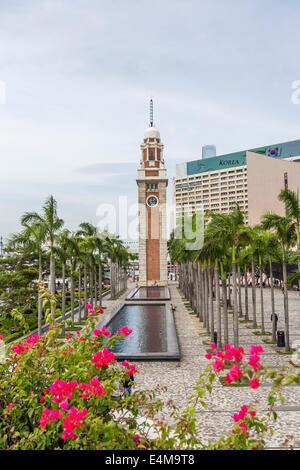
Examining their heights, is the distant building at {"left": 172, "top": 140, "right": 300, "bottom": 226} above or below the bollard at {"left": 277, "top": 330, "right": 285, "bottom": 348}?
above

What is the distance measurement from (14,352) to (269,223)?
38.1 feet

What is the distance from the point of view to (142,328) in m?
20.7

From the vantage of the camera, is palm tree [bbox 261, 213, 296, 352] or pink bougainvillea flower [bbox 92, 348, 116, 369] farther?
palm tree [bbox 261, 213, 296, 352]

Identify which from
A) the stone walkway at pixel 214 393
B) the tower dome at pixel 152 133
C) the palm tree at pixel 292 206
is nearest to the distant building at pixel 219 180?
the tower dome at pixel 152 133

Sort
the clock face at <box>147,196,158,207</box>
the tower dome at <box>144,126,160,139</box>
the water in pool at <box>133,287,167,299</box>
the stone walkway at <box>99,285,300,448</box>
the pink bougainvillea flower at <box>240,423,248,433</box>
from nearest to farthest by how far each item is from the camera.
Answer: the pink bougainvillea flower at <box>240,423,248,433</box> < the stone walkway at <box>99,285,300,448</box> < the water in pool at <box>133,287,167,299</box> < the clock face at <box>147,196,158,207</box> < the tower dome at <box>144,126,160,139</box>

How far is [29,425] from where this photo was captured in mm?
4570

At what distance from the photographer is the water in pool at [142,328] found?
15695 millimetres

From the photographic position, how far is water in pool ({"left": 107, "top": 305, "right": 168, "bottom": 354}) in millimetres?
15695

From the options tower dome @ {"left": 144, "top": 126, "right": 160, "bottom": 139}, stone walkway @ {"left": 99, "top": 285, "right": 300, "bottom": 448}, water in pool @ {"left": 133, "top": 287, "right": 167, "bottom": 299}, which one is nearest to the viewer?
stone walkway @ {"left": 99, "top": 285, "right": 300, "bottom": 448}

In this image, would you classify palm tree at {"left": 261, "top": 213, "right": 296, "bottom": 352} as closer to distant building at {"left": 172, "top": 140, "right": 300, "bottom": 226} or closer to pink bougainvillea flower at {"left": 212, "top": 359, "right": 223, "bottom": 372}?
pink bougainvillea flower at {"left": 212, "top": 359, "right": 223, "bottom": 372}

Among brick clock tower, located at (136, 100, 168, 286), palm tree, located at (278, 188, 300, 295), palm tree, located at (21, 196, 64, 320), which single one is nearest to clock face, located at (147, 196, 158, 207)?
A: brick clock tower, located at (136, 100, 168, 286)

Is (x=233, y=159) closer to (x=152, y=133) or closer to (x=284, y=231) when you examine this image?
(x=152, y=133)

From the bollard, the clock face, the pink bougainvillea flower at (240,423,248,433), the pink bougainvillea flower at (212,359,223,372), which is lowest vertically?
the bollard
